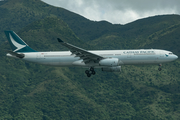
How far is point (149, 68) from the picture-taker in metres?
198

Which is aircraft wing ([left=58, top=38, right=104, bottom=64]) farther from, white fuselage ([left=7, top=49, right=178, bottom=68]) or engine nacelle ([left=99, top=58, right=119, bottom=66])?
engine nacelle ([left=99, top=58, right=119, bottom=66])

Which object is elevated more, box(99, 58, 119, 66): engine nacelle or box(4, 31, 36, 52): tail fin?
box(4, 31, 36, 52): tail fin

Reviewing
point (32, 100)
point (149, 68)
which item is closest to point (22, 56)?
point (32, 100)

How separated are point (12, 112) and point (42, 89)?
23428mm

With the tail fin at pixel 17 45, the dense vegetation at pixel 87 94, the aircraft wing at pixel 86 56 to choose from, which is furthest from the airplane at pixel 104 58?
the dense vegetation at pixel 87 94

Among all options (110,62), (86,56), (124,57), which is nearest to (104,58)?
(110,62)

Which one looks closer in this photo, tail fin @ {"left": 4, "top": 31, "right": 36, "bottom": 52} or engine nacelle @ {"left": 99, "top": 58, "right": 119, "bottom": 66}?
engine nacelle @ {"left": 99, "top": 58, "right": 119, "bottom": 66}

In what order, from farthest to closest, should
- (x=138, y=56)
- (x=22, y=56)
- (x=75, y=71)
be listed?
(x=75, y=71), (x=22, y=56), (x=138, y=56)

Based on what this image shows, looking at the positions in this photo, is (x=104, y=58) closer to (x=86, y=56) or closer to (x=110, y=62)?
(x=110, y=62)

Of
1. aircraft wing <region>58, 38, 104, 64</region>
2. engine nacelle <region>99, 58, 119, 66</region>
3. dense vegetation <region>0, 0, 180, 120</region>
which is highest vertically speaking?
aircraft wing <region>58, 38, 104, 64</region>

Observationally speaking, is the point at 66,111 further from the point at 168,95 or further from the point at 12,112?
the point at 168,95

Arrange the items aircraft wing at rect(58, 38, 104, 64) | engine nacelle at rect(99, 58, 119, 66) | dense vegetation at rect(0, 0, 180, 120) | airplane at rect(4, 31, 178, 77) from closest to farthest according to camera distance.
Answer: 1. aircraft wing at rect(58, 38, 104, 64)
2. engine nacelle at rect(99, 58, 119, 66)
3. airplane at rect(4, 31, 178, 77)
4. dense vegetation at rect(0, 0, 180, 120)

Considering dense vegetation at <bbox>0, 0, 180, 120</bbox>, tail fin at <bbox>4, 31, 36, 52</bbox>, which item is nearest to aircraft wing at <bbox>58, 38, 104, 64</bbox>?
tail fin at <bbox>4, 31, 36, 52</bbox>

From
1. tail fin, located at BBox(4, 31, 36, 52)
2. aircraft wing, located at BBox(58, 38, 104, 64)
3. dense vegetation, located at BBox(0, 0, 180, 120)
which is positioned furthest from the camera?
dense vegetation, located at BBox(0, 0, 180, 120)
